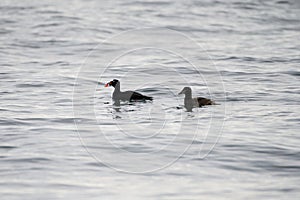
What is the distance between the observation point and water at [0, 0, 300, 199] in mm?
8852

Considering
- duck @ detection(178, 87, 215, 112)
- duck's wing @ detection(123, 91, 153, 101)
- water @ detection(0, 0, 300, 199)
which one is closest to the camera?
water @ detection(0, 0, 300, 199)

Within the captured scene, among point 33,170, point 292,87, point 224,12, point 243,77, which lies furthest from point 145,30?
point 33,170

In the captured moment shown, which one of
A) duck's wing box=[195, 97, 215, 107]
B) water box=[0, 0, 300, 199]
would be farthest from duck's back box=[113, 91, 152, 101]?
duck's wing box=[195, 97, 215, 107]

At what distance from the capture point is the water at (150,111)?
885cm

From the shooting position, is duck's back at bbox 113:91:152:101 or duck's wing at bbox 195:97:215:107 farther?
duck's back at bbox 113:91:152:101

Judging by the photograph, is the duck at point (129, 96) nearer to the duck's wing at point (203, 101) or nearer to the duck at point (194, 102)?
the duck at point (194, 102)

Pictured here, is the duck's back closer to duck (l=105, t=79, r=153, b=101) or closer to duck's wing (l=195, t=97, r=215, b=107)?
duck (l=105, t=79, r=153, b=101)

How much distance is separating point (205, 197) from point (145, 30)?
60.8 feet

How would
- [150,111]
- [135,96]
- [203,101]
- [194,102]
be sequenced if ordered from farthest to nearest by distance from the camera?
[135,96] < [203,101] < [194,102] < [150,111]

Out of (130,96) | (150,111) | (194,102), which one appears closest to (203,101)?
(194,102)

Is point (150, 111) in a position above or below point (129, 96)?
below

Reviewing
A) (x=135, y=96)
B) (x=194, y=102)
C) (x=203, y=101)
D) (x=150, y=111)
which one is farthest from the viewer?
(x=135, y=96)

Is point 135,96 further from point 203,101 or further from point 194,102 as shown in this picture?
point 203,101

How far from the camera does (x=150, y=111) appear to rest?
1313cm
